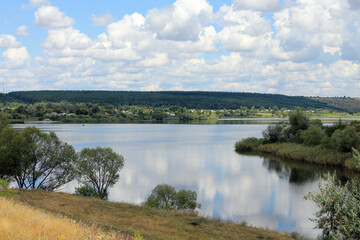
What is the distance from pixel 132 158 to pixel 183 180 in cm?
1544

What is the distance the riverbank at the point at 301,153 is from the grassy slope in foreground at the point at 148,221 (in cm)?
2594

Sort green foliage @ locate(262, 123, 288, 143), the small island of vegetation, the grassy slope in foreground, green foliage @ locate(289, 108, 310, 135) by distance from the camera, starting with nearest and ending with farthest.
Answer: the grassy slope in foreground < the small island of vegetation < green foliage @ locate(289, 108, 310, 135) < green foliage @ locate(262, 123, 288, 143)

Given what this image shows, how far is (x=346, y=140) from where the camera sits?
43.2 meters

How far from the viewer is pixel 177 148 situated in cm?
6038

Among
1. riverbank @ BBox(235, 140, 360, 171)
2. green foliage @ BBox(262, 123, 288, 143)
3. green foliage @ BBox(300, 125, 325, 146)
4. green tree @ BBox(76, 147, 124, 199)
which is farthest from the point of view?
green foliage @ BBox(262, 123, 288, 143)

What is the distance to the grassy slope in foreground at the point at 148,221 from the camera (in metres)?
14.1

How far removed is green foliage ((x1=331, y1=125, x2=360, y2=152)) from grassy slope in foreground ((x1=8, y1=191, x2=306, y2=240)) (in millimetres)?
31401

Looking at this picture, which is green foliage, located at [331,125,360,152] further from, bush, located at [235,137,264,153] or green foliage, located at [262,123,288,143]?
bush, located at [235,137,264,153]

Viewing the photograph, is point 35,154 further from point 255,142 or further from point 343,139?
point 255,142

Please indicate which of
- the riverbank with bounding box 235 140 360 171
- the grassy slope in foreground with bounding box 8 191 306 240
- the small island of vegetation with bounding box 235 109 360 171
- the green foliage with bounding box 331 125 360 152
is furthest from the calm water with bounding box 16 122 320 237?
the grassy slope in foreground with bounding box 8 191 306 240

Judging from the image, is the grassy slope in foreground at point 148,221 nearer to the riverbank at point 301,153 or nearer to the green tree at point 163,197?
the green tree at point 163,197

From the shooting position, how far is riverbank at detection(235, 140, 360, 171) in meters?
42.7

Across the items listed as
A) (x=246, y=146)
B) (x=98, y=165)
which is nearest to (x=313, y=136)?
(x=246, y=146)

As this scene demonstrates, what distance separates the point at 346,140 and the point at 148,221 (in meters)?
34.9
